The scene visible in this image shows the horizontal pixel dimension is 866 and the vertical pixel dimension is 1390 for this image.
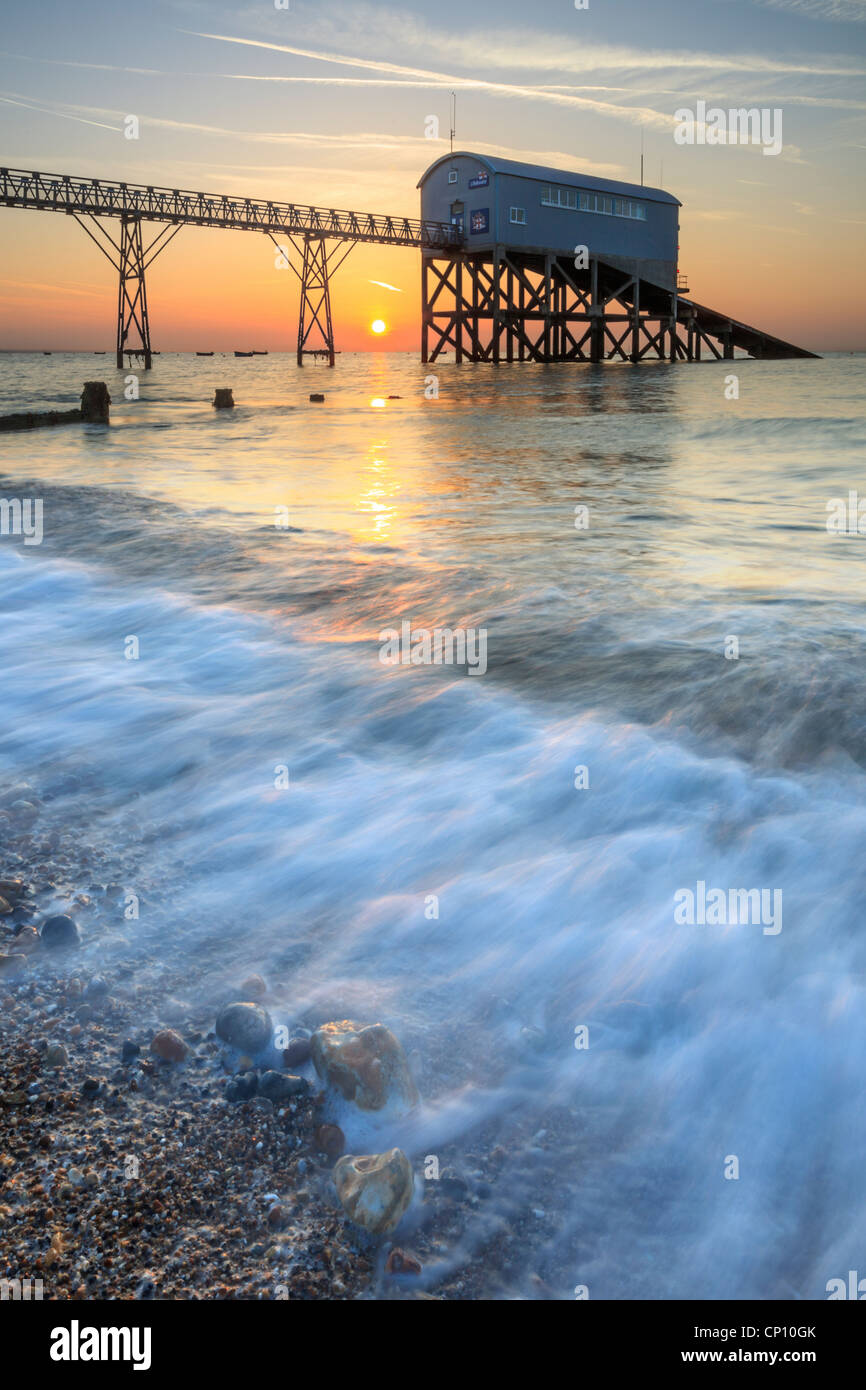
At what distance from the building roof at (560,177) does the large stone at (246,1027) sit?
133ft

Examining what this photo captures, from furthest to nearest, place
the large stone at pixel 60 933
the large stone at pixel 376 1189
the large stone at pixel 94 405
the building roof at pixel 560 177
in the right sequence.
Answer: the building roof at pixel 560 177 → the large stone at pixel 94 405 → the large stone at pixel 60 933 → the large stone at pixel 376 1189

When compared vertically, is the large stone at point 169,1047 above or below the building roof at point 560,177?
below

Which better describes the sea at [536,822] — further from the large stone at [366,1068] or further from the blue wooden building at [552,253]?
the blue wooden building at [552,253]

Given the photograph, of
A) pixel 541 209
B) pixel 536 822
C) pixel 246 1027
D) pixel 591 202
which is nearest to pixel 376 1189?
pixel 246 1027

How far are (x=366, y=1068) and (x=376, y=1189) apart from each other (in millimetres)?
267

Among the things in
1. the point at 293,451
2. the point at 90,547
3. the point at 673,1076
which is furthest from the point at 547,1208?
the point at 293,451

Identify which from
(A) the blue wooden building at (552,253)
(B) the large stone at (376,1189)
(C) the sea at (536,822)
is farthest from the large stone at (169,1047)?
(A) the blue wooden building at (552,253)

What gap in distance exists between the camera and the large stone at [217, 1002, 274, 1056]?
1930 millimetres

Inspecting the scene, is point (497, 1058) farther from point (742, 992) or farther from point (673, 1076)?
point (742, 992)

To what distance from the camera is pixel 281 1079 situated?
6.01ft

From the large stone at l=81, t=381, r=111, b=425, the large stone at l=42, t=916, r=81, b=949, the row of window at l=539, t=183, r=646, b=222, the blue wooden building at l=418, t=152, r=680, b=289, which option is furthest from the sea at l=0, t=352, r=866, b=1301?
the row of window at l=539, t=183, r=646, b=222

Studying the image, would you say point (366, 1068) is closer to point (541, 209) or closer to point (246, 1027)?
point (246, 1027)

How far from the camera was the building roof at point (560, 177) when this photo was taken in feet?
120

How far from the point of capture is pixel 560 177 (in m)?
38.9
